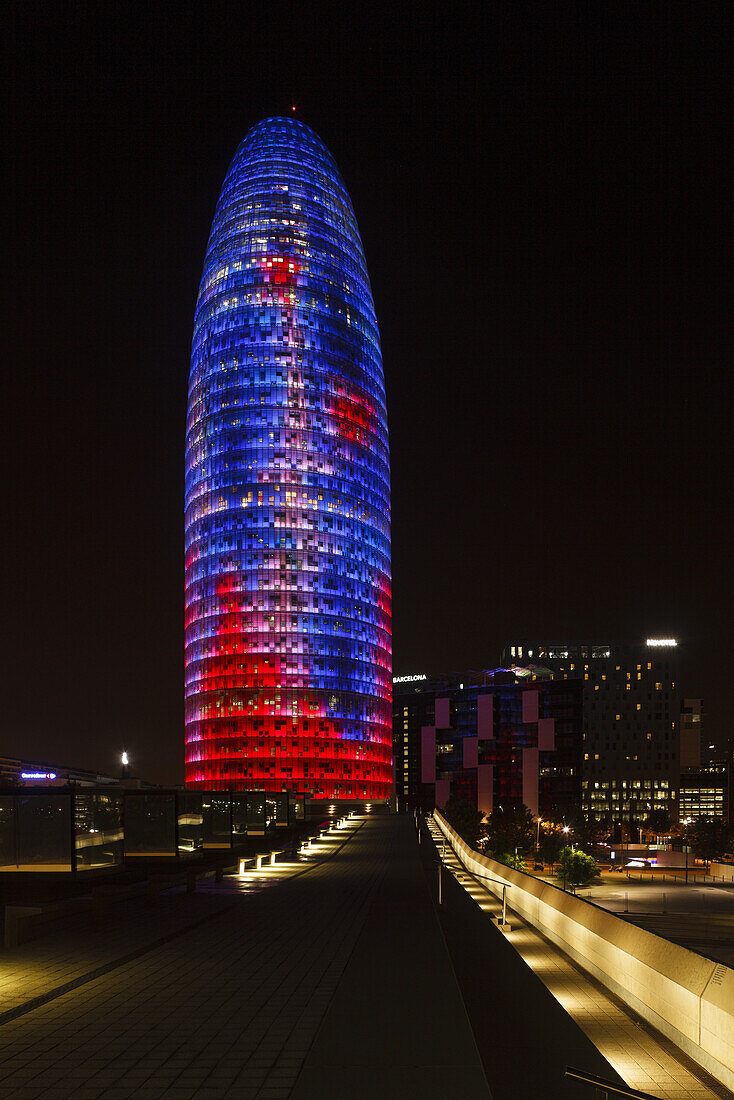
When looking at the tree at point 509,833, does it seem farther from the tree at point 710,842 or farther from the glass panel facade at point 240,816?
the glass panel facade at point 240,816

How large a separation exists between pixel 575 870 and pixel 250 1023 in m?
100

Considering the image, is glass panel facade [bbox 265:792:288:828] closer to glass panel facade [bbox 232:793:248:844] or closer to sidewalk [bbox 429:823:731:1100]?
glass panel facade [bbox 232:793:248:844]

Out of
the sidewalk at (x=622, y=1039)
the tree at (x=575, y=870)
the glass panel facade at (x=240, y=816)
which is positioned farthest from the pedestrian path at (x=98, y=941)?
the tree at (x=575, y=870)

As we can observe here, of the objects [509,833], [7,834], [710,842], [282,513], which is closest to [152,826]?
[7,834]

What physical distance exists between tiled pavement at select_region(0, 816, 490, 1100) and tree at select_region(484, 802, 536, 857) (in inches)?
4338

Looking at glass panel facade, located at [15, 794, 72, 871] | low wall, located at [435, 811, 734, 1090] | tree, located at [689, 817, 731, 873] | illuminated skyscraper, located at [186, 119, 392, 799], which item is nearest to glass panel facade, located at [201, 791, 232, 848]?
glass panel facade, located at [15, 794, 72, 871]

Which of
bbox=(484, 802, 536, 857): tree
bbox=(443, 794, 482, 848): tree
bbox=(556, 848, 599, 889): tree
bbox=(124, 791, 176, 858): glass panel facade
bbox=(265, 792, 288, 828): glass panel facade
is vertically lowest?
bbox=(484, 802, 536, 857): tree

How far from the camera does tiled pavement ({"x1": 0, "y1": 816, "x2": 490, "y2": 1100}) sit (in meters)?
9.89

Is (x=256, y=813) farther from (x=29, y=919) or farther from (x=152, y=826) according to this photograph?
(x=29, y=919)

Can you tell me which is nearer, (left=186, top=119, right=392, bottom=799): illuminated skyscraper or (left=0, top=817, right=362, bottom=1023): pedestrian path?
(left=0, top=817, right=362, bottom=1023): pedestrian path

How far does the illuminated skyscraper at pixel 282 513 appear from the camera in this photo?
6220 inches

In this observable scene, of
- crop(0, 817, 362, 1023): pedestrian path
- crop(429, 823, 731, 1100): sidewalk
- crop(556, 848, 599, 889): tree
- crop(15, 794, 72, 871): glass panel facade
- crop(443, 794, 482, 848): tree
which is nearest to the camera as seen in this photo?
crop(429, 823, 731, 1100): sidewalk

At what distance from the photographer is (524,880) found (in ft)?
101

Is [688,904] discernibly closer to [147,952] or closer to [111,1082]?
[147,952]
